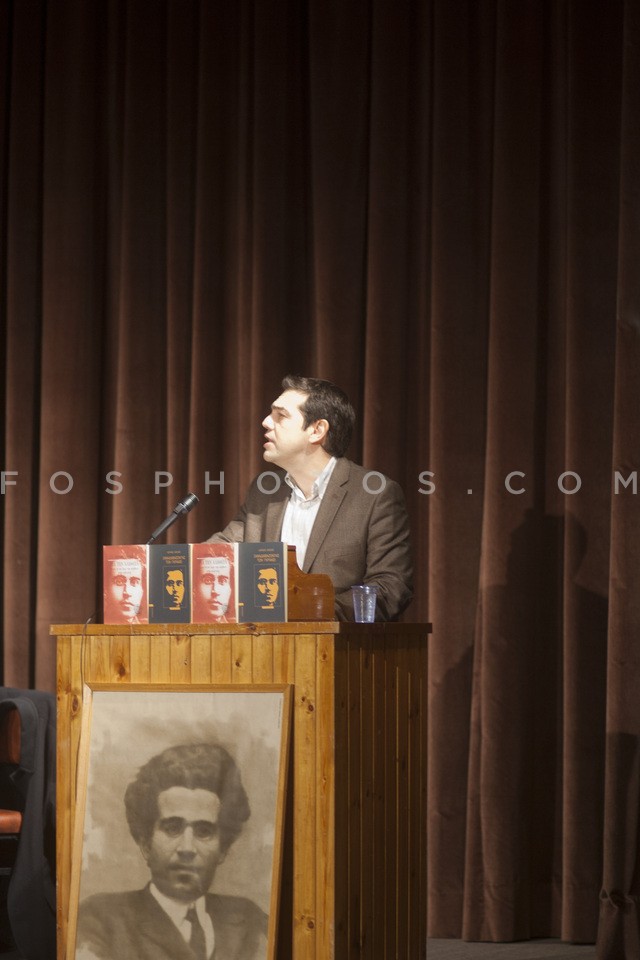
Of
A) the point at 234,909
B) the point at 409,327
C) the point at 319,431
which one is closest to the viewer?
the point at 234,909

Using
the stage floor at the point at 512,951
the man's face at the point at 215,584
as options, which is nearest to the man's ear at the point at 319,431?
the man's face at the point at 215,584

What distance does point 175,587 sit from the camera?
3053 mm

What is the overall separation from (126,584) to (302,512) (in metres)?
0.78

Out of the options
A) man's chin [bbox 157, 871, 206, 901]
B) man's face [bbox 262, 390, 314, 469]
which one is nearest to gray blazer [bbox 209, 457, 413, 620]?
man's face [bbox 262, 390, 314, 469]

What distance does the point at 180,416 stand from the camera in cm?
474

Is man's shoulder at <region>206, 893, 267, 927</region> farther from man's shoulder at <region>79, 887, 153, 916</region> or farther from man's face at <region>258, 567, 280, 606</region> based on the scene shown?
man's face at <region>258, 567, 280, 606</region>

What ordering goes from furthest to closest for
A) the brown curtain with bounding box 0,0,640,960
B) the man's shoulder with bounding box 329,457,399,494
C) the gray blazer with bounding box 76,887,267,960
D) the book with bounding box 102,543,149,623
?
the brown curtain with bounding box 0,0,640,960, the man's shoulder with bounding box 329,457,399,494, the book with bounding box 102,543,149,623, the gray blazer with bounding box 76,887,267,960

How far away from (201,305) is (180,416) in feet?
1.35

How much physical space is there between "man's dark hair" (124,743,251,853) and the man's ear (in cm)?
106

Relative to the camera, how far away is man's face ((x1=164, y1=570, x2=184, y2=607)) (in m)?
3.05

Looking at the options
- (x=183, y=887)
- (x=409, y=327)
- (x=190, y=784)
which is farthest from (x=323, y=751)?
(x=409, y=327)

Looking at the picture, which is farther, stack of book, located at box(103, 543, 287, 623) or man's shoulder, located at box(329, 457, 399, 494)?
man's shoulder, located at box(329, 457, 399, 494)

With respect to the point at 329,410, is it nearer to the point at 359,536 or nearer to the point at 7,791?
the point at 359,536

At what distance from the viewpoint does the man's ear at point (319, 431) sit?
370 cm
